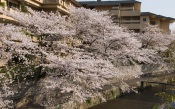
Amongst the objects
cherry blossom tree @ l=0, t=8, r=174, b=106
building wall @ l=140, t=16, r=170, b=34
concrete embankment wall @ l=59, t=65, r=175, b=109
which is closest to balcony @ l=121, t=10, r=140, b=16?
building wall @ l=140, t=16, r=170, b=34

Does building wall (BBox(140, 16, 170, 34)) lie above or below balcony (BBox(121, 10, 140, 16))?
below

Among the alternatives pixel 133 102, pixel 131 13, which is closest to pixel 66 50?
pixel 133 102

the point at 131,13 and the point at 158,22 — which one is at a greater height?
the point at 131,13

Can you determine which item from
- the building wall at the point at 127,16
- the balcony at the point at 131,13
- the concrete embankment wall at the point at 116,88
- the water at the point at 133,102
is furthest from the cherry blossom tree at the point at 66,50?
the balcony at the point at 131,13

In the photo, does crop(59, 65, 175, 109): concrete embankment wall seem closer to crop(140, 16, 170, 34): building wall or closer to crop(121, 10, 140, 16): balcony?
crop(140, 16, 170, 34): building wall

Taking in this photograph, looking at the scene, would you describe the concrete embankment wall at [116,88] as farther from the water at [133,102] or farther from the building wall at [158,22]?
the building wall at [158,22]

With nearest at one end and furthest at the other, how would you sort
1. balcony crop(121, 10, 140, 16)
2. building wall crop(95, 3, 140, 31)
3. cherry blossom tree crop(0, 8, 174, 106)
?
cherry blossom tree crop(0, 8, 174, 106), building wall crop(95, 3, 140, 31), balcony crop(121, 10, 140, 16)

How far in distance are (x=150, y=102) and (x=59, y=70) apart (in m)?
10.7

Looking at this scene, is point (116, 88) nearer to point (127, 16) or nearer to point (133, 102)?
point (133, 102)

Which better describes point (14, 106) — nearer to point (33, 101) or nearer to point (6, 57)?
point (33, 101)

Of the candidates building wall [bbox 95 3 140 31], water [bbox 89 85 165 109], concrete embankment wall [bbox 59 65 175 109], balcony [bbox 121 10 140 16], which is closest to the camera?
concrete embankment wall [bbox 59 65 175 109]

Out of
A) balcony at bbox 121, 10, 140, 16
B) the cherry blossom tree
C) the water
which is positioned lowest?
the water

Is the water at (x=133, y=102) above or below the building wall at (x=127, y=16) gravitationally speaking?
below

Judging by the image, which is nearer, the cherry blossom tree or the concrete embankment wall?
the cherry blossom tree
